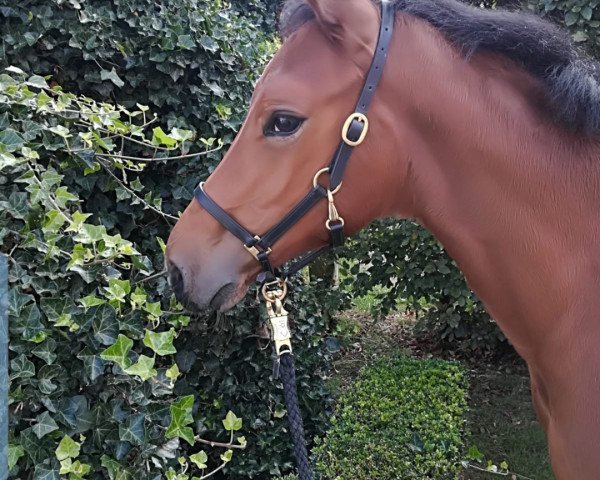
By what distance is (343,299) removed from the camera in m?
4.39

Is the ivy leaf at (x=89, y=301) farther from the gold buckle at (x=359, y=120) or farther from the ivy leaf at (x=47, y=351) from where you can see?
the gold buckle at (x=359, y=120)

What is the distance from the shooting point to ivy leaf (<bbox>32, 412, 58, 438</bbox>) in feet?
5.47

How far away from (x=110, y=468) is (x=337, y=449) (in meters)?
1.23

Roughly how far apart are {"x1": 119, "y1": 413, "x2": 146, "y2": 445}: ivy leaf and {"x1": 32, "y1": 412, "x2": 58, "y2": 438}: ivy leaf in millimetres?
226

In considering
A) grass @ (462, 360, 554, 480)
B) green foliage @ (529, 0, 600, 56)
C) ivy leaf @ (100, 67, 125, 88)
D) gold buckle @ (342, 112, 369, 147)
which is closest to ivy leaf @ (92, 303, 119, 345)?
gold buckle @ (342, 112, 369, 147)

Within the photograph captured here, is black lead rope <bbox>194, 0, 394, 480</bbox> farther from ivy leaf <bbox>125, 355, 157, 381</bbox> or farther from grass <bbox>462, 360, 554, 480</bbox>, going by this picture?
grass <bbox>462, 360, 554, 480</bbox>

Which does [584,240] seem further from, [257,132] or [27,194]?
[27,194]

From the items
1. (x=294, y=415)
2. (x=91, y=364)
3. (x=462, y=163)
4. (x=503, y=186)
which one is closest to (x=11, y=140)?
(x=91, y=364)

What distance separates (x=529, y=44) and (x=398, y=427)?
2055mm

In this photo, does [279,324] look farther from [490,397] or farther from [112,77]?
[490,397]

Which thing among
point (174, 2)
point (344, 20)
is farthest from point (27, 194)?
point (174, 2)

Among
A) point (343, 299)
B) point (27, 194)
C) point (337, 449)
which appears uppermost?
point (27, 194)

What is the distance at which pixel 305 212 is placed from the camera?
60.9 inches

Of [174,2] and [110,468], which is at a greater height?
[174,2]
